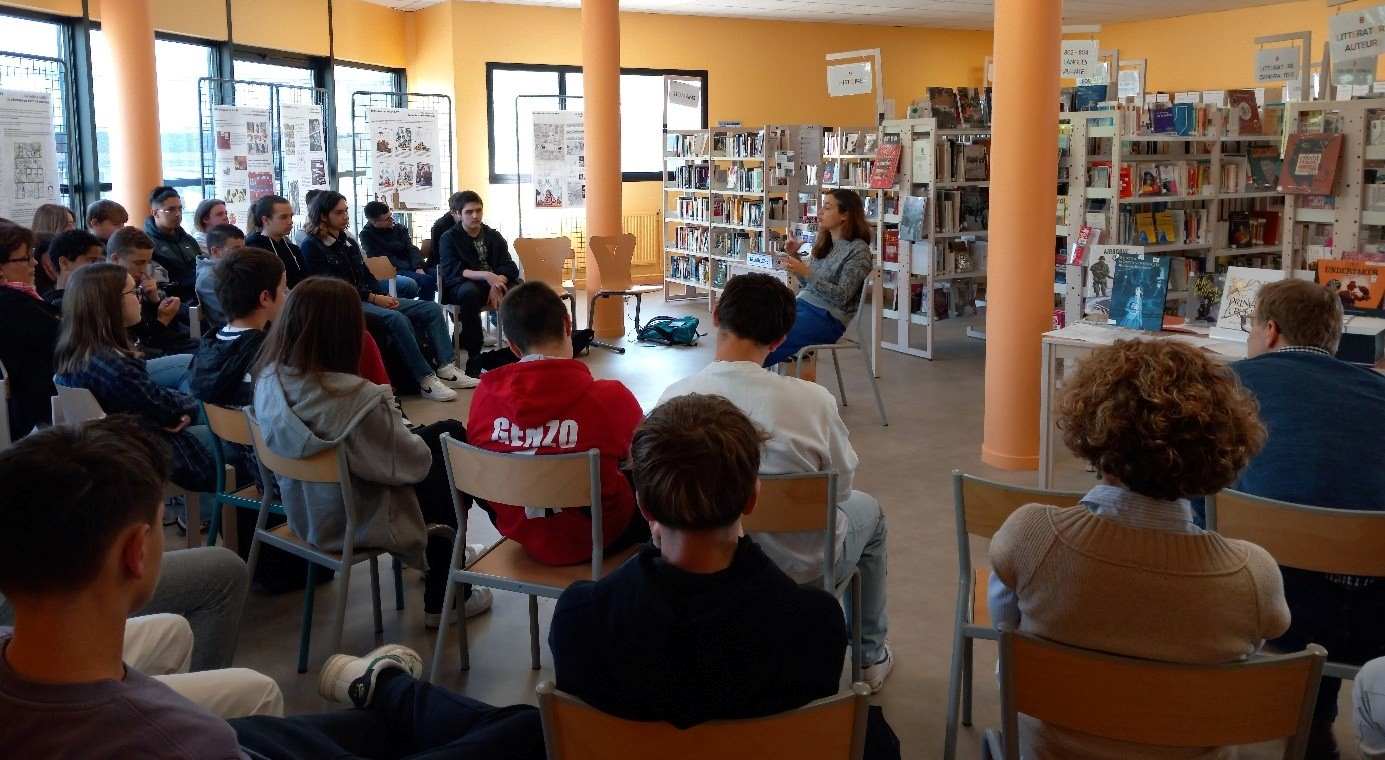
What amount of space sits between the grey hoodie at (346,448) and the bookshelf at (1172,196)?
186 inches

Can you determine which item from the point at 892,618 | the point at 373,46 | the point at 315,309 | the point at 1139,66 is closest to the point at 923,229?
the point at 892,618

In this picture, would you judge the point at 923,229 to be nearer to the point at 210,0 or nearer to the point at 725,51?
the point at 210,0

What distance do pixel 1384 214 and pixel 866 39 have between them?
10.4m

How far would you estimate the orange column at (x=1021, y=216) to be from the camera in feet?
17.6

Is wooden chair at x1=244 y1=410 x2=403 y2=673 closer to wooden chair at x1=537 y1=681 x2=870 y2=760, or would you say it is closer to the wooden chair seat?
the wooden chair seat

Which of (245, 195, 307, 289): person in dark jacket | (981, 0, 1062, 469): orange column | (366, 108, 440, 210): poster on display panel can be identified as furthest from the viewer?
(366, 108, 440, 210): poster on display panel

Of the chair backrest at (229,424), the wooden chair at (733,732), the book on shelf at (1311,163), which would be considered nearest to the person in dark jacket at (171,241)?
the chair backrest at (229,424)

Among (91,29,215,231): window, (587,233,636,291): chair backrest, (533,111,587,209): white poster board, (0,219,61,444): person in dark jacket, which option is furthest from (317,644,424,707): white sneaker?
(533,111,587,209): white poster board

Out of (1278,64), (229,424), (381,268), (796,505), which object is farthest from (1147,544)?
(1278,64)

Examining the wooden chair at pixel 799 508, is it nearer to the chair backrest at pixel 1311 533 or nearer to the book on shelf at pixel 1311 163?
the chair backrest at pixel 1311 533

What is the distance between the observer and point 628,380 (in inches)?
308

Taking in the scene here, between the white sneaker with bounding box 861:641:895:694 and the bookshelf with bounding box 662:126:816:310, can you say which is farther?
the bookshelf with bounding box 662:126:816:310

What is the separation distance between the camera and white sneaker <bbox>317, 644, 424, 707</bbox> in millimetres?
2271

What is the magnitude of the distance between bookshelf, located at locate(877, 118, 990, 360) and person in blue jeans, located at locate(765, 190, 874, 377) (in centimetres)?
158
